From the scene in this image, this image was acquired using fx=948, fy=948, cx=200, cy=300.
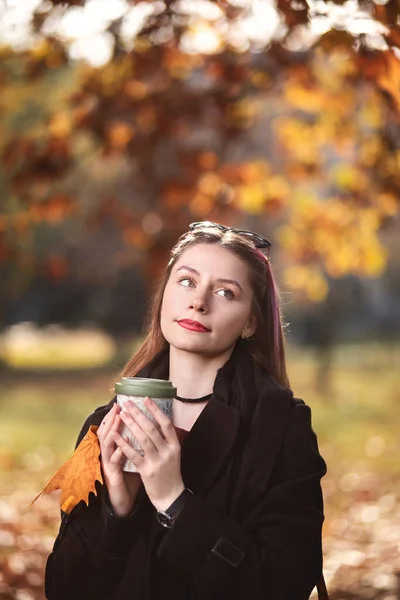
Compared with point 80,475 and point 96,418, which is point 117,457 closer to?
point 80,475

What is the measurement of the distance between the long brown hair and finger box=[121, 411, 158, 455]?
499 millimetres

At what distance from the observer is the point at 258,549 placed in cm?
252

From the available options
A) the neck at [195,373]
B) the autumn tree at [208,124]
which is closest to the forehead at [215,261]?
the neck at [195,373]

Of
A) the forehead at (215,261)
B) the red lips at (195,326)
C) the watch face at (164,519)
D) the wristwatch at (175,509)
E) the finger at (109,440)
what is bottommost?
the watch face at (164,519)

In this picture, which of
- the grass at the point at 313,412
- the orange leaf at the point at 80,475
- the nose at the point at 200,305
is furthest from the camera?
the grass at the point at 313,412

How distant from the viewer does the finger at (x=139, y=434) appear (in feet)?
7.82

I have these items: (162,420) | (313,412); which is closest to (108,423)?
(162,420)

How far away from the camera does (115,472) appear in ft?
8.07

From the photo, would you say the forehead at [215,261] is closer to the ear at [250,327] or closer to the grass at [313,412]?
Result: the ear at [250,327]

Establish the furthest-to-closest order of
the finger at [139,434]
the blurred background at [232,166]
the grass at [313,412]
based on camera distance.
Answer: the grass at [313,412], the blurred background at [232,166], the finger at [139,434]

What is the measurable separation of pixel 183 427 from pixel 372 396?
16573 mm

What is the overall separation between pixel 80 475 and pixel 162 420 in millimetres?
297

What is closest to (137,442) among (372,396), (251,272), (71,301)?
(251,272)

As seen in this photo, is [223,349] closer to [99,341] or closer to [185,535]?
[185,535]
